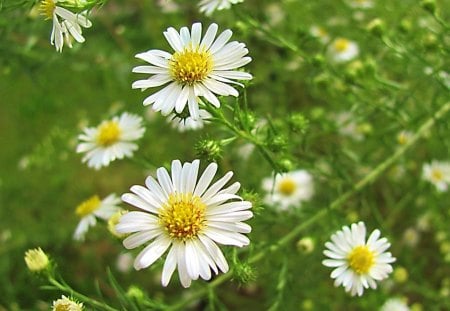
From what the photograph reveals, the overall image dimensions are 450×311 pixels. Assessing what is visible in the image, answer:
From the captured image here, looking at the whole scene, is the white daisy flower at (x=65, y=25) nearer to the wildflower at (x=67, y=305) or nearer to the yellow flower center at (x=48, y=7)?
the yellow flower center at (x=48, y=7)

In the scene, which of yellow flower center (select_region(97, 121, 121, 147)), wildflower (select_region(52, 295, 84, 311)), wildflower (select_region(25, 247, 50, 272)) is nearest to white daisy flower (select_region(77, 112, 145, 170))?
yellow flower center (select_region(97, 121, 121, 147))

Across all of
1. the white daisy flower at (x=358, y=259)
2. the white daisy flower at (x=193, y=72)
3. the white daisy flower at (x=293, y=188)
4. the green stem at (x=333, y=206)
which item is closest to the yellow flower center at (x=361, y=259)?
the white daisy flower at (x=358, y=259)

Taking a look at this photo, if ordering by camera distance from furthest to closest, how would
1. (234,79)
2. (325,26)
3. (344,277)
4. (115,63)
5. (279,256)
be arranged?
(115,63), (325,26), (279,256), (344,277), (234,79)

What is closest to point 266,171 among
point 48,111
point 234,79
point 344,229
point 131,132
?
point 131,132

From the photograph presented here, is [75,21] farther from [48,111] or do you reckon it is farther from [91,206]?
[48,111]

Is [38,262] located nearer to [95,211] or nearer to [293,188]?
[95,211]

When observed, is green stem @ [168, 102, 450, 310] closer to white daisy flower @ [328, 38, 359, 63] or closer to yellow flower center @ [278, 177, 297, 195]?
yellow flower center @ [278, 177, 297, 195]

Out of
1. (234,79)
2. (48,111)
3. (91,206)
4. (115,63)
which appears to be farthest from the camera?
(48,111)

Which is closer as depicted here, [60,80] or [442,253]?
[442,253]
